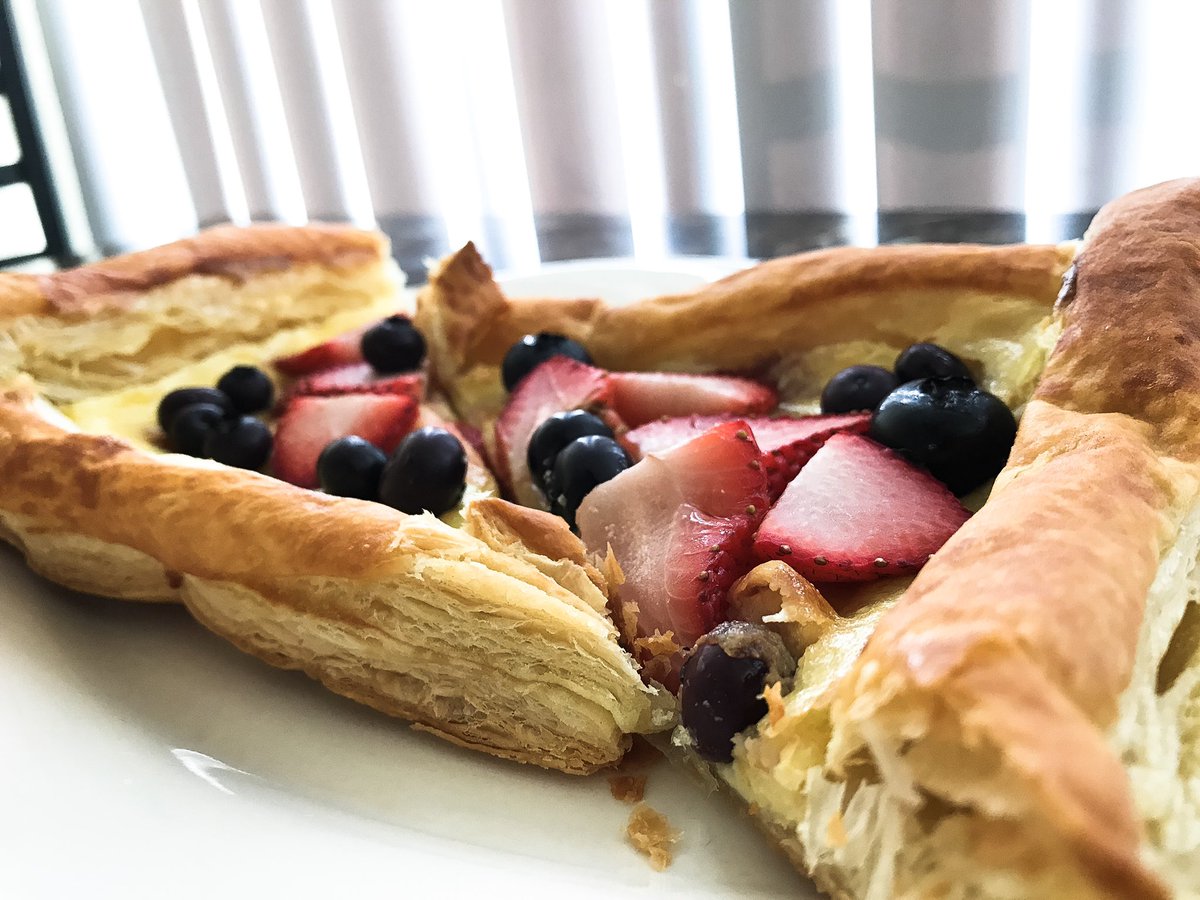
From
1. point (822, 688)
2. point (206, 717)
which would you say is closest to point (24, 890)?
point (206, 717)

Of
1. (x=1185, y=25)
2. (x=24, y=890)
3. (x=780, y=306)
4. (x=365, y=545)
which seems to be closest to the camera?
(x=24, y=890)

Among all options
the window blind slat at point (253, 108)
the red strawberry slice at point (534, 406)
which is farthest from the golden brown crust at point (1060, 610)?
the window blind slat at point (253, 108)

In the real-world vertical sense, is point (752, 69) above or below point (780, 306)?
above

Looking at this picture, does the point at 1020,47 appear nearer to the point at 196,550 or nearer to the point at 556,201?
the point at 556,201

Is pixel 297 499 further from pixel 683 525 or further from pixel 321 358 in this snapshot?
pixel 321 358

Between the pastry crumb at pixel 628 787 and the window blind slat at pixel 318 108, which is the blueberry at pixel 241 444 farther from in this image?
the window blind slat at pixel 318 108

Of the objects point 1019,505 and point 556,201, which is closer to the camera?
point 1019,505
